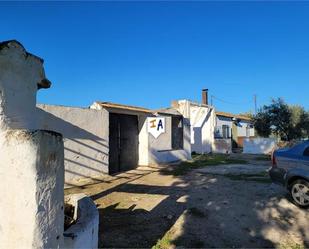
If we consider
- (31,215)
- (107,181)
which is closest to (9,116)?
(31,215)

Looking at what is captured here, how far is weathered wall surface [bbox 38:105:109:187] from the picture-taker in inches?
408

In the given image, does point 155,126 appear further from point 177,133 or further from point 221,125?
point 221,125

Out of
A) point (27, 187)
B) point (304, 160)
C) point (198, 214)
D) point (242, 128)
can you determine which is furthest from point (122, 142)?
point (242, 128)

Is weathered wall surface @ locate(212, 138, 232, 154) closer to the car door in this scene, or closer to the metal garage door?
the metal garage door

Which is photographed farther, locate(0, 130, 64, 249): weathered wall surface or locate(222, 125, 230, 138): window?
locate(222, 125, 230, 138): window

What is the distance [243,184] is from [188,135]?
28.1ft

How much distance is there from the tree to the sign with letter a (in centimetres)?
1532

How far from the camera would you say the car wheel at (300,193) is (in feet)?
25.4

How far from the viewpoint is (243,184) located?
10.7 m

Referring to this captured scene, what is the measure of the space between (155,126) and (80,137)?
184 inches

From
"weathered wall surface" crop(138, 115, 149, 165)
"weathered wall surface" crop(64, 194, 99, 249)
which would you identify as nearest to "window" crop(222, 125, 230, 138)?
"weathered wall surface" crop(138, 115, 149, 165)

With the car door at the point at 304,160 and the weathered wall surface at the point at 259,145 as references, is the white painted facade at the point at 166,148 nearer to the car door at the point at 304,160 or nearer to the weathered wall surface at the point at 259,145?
the car door at the point at 304,160

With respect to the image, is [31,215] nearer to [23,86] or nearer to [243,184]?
[23,86]

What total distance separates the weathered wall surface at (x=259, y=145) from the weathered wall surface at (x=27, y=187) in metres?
24.6
